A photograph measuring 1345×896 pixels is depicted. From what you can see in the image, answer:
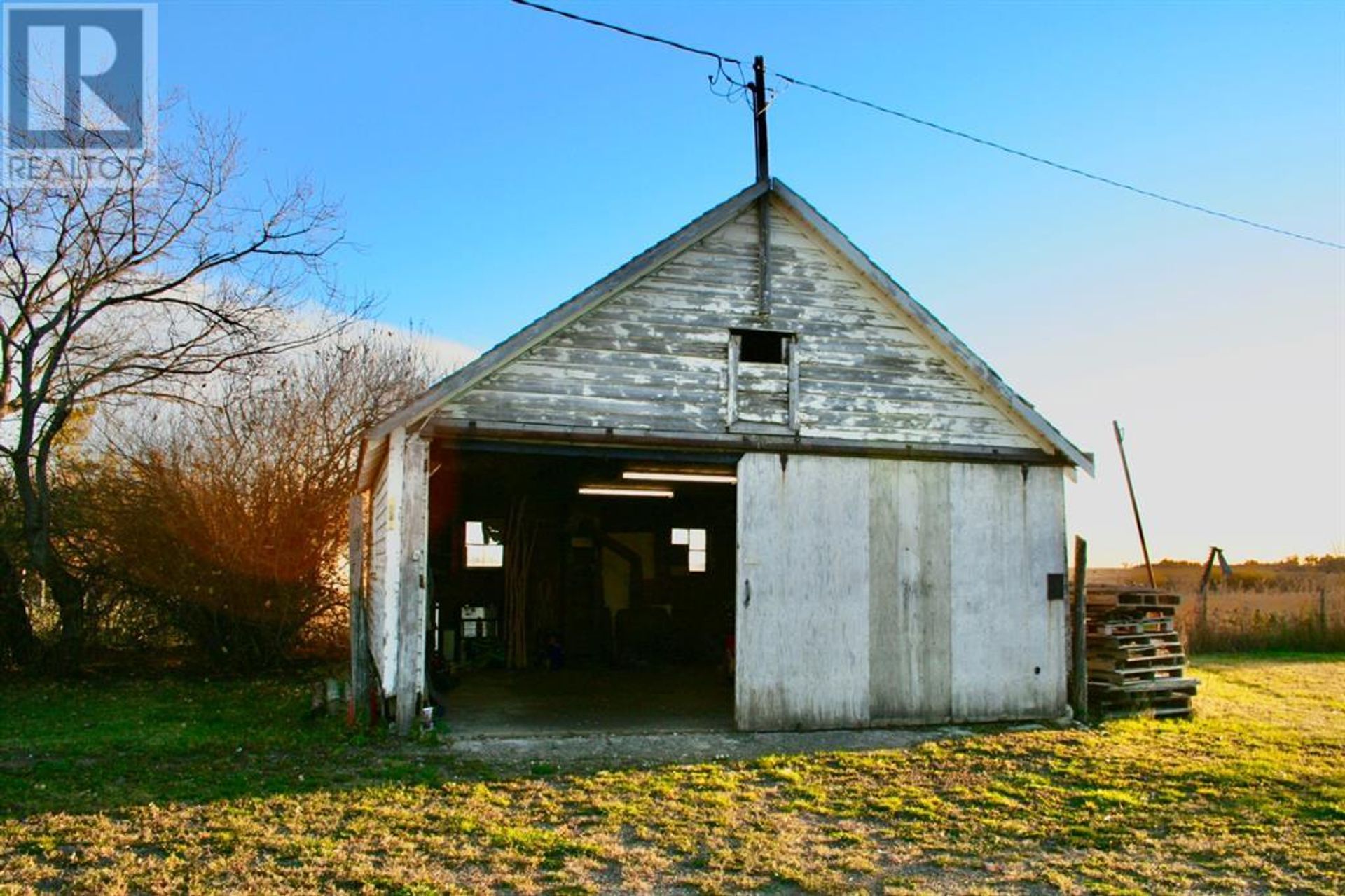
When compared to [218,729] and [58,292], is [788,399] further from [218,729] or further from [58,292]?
[58,292]

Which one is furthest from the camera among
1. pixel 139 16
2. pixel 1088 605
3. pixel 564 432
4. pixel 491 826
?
pixel 139 16

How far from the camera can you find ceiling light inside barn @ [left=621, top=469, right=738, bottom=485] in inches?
583

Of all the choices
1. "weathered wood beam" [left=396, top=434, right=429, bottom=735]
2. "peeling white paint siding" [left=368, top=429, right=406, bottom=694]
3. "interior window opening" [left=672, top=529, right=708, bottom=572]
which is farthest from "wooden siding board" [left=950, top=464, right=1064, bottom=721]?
"interior window opening" [left=672, top=529, right=708, bottom=572]

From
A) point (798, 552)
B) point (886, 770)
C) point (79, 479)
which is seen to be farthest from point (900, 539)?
point (79, 479)

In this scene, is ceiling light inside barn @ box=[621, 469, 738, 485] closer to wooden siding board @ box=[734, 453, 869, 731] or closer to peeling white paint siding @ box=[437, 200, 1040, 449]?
wooden siding board @ box=[734, 453, 869, 731]

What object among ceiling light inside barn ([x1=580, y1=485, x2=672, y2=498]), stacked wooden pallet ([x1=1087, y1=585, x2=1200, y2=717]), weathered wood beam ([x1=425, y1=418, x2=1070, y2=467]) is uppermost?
weathered wood beam ([x1=425, y1=418, x2=1070, y2=467])

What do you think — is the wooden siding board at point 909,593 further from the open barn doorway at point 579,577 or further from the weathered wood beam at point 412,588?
the weathered wood beam at point 412,588

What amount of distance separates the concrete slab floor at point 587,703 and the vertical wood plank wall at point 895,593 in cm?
114

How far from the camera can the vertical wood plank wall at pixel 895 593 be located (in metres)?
11.0

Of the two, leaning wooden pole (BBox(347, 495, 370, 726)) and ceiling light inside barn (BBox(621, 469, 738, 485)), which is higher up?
ceiling light inside barn (BBox(621, 469, 738, 485))

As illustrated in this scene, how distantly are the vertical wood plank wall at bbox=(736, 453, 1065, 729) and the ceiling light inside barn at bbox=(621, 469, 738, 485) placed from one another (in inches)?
130

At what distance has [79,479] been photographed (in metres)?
17.2

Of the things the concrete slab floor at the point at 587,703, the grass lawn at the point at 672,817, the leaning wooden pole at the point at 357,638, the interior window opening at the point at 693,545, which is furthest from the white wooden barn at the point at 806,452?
the interior window opening at the point at 693,545

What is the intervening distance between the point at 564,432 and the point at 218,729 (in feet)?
15.4
